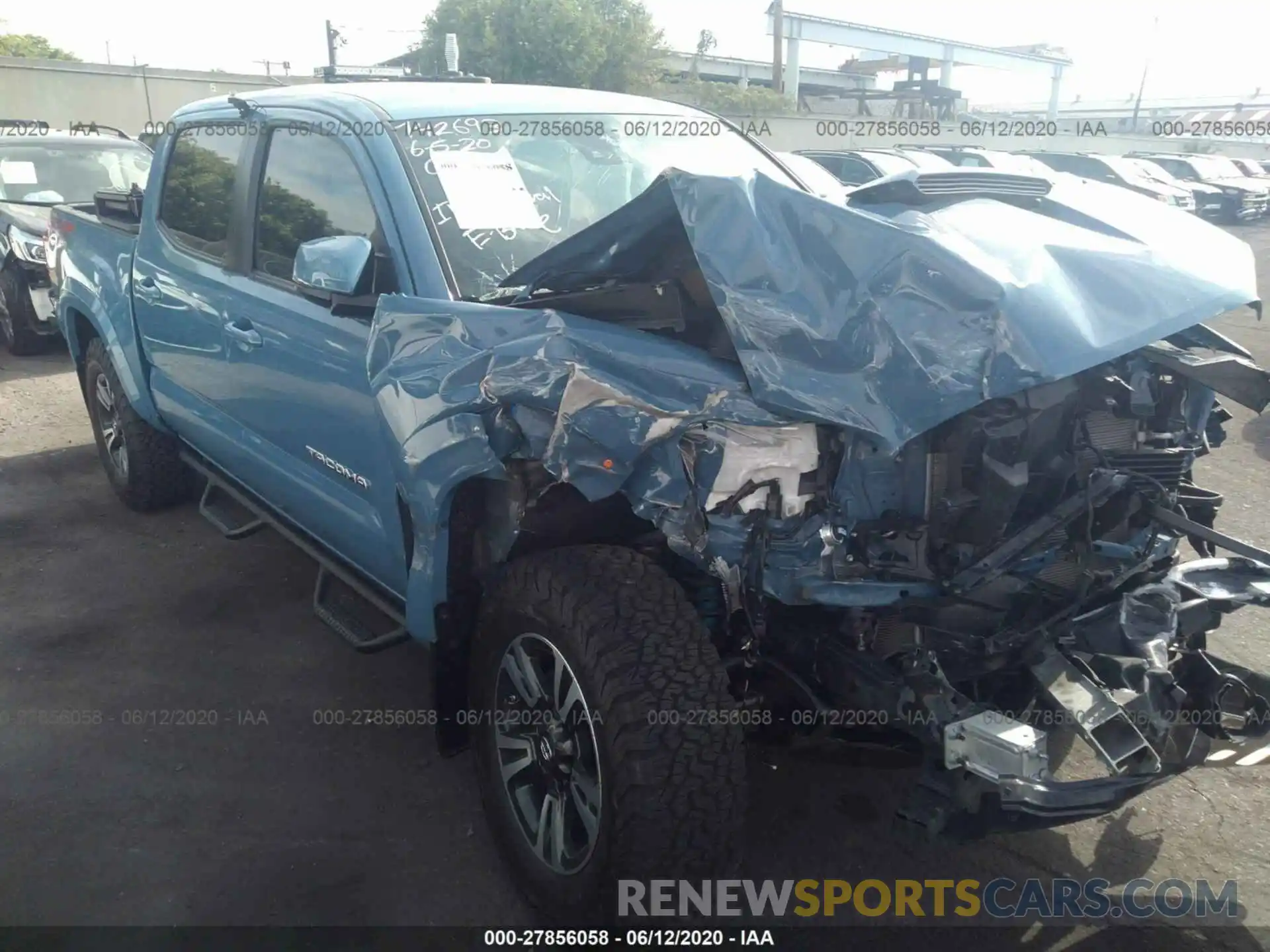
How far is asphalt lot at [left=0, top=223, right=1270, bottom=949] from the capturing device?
2.85 meters

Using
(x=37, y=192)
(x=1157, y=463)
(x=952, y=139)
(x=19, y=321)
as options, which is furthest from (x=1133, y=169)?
(x=1157, y=463)

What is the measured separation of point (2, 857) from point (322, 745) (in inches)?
38.3

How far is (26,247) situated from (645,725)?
8949 mm

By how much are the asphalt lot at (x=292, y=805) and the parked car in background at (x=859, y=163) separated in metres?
10.1

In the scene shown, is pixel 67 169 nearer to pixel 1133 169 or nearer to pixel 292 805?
pixel 292 805

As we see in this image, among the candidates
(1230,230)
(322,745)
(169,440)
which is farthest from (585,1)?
(322,745)

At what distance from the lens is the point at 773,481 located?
2.25m

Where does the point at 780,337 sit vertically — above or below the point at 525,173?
below

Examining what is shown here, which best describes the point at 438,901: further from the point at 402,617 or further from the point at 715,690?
the point at 715,690

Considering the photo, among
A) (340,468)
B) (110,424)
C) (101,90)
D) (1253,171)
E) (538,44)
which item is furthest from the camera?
(538,44)

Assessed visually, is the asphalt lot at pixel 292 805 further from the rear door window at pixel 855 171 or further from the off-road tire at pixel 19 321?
the rear door window at pixel 855 171

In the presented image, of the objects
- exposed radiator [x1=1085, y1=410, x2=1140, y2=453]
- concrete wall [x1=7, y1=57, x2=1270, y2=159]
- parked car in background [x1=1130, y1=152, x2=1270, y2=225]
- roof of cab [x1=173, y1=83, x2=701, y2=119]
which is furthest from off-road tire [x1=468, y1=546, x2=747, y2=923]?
parked car in background [x1=1130, y1=152, x2=1270, y2=225]

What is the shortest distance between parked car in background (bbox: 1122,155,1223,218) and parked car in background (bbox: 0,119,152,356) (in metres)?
18.1

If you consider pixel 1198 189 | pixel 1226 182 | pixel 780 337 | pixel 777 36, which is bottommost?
pixel 1198 189
